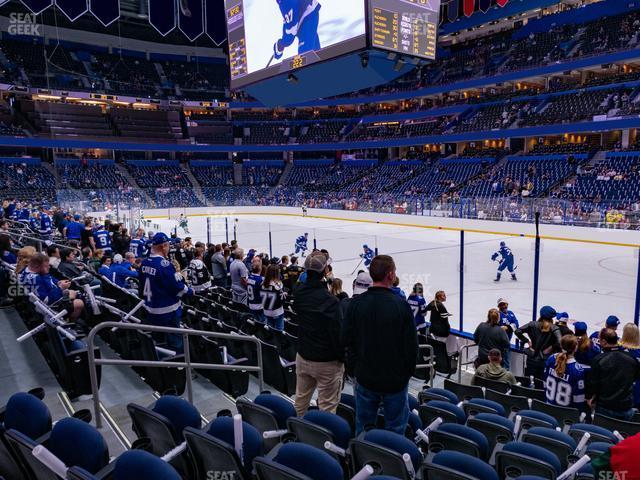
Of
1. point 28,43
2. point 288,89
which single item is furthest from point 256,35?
point 28,43

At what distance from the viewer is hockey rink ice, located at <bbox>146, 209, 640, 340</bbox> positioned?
35.6 feet

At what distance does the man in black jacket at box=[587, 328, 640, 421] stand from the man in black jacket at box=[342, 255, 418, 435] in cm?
239

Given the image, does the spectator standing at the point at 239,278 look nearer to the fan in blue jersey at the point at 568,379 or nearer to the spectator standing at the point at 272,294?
the spectator standing at the point at 272,294

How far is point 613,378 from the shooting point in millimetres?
4488

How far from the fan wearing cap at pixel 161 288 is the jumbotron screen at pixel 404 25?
331 inches

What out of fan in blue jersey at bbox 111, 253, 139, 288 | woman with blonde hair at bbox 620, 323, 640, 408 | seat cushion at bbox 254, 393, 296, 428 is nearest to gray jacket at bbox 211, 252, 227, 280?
fan in blue jersey at bbox 111, 253, 139, 288

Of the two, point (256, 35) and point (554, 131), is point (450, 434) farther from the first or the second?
point (554, 131)

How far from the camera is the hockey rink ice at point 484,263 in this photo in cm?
1085

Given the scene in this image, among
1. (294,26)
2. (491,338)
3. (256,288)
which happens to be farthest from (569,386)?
(294,26)

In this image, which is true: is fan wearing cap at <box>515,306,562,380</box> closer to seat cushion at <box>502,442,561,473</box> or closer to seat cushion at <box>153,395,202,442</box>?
seat cushion at <box>502,442,561,473</box>

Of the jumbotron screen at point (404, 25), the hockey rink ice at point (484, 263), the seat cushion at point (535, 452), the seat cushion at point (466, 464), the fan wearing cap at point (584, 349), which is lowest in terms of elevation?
the hockey rink ice at point (484, 263)

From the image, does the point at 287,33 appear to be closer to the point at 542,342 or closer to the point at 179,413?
the point at 542,342

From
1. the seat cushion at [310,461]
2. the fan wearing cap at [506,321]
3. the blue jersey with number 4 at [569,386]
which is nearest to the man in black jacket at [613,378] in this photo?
the blue jersey with number 4 at [569,386]

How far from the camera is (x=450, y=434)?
110 inches
